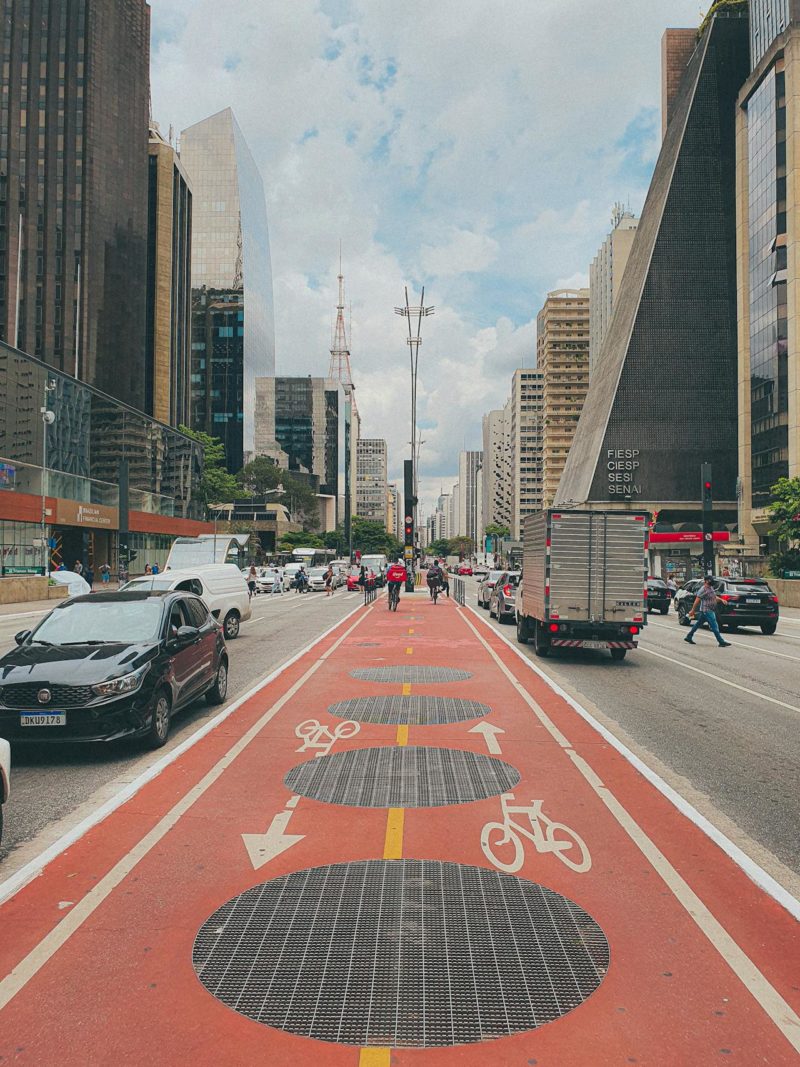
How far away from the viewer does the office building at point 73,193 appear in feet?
283

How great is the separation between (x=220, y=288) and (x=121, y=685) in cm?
15035

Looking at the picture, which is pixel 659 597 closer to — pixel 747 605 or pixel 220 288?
pixel 747 605

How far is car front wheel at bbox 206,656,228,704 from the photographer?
10789 millimetres

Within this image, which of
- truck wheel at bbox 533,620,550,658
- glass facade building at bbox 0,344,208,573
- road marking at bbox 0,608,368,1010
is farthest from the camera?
glass facade building at bbox 0,344,208,573

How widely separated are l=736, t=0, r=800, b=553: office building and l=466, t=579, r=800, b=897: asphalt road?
45.3 m

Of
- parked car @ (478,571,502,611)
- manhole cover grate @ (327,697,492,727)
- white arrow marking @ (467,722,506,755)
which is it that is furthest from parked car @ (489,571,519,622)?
white arrow marking @ (467,722,506,755)

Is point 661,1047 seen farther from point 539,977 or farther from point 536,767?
point 536,767

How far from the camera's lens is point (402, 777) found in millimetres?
7125

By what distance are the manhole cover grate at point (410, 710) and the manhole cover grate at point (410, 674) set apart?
1743mm

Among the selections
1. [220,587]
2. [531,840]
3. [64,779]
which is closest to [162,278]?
[220,587]

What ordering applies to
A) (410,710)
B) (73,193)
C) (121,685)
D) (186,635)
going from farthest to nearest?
1. (73,193)
2. (410,710)
3. (186,635)
4. (121,685)

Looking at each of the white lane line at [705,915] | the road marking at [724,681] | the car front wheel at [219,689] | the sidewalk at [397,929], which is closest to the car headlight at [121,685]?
the sidewalk at [397,929]

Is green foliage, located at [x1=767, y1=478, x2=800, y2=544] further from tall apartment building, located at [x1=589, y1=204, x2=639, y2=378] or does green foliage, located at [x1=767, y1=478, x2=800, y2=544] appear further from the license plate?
tall apartment building, located at [x1=589, y1=204, x2=639, y2=378]

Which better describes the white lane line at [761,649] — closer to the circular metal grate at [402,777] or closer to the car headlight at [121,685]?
the circular metal grate at [402,777]
